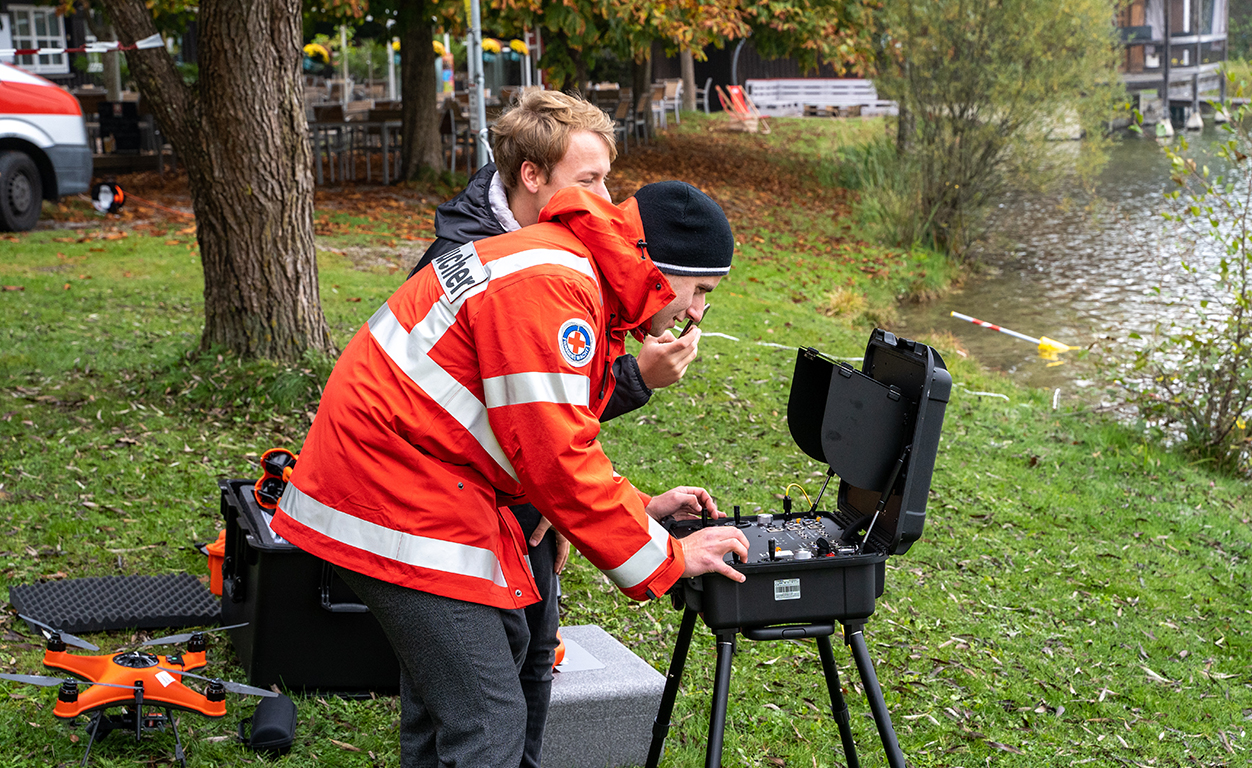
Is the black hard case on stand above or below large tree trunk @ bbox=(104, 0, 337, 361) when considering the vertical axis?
below

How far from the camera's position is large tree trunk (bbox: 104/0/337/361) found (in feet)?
19.3

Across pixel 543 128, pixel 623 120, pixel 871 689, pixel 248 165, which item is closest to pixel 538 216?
pixel 543 128

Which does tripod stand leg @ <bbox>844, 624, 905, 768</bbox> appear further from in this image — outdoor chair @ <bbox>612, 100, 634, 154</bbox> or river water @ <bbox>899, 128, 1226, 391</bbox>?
outdoor chair @ <bbox>612, 100, 634, 154</bbox>

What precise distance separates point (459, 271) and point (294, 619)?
1785 millimetres

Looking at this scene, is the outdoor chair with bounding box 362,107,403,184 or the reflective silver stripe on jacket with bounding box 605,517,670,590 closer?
the reflective silver stripe on jacket with bounding box 605,517,670,590

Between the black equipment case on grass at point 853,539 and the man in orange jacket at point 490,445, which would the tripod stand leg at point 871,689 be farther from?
the man in orange jacket at point 490,445

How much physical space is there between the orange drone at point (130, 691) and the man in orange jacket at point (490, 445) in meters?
1.17

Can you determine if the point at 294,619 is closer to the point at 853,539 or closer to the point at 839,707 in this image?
the point at 839,707

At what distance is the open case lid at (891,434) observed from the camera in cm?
226

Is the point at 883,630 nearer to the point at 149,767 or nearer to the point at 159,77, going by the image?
the point at 149,767

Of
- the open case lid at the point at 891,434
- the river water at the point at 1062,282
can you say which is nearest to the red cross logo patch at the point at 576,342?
the open case lid at the point at 891,434

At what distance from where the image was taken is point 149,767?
308cm

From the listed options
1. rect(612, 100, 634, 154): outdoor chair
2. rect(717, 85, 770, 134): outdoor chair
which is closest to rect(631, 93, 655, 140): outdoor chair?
rect(612, 100, 634, 154): outdoor chair

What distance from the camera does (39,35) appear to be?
23.0 meters
